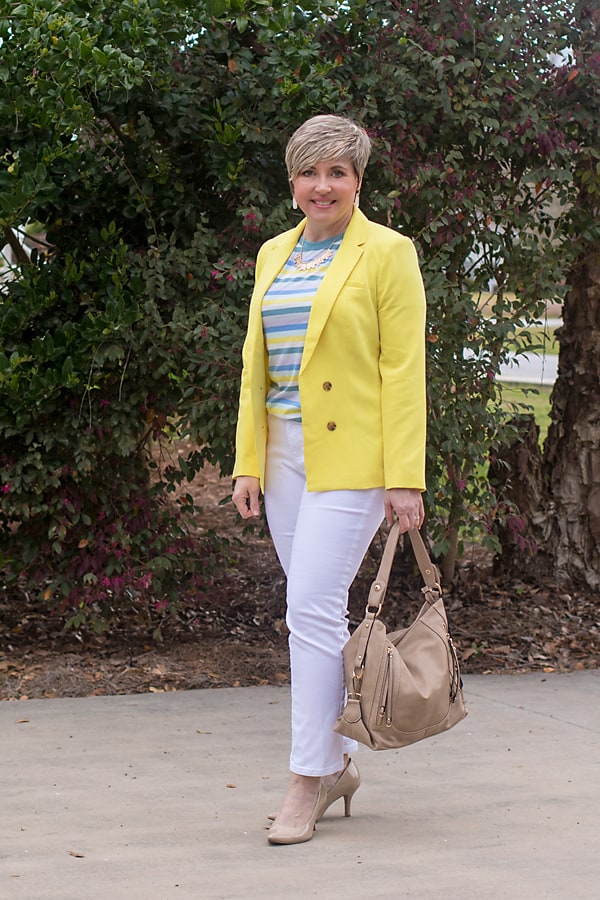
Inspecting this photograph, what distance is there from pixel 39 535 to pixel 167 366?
105 centimetres

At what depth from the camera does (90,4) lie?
16.3 ft

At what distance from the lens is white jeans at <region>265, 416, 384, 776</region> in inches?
146

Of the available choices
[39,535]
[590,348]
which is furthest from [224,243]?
[590,348]

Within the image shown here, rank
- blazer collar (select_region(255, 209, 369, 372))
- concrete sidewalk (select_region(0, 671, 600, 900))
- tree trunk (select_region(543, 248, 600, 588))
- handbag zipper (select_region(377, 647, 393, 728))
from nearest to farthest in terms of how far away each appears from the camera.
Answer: concrete sidewalk (select_region(0, 671, 600, 900)) → handbag zipper (select_region(377, 647, 393, 728)) → blazer collar (select_region(255, 209, 369, 372)) → tree trunk (select_region(543, 248, 600, 588))

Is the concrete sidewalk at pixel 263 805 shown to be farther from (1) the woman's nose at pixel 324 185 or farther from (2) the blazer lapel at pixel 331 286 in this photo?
(1) the woman's nose at pixel 324 185

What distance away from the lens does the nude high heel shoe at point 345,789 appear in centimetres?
387

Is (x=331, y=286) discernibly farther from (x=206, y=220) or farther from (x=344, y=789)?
(x=206, y=220)

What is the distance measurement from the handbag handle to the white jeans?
0.09 m

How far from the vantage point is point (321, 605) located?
3.73 m

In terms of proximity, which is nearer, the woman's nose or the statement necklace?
the woman's nose

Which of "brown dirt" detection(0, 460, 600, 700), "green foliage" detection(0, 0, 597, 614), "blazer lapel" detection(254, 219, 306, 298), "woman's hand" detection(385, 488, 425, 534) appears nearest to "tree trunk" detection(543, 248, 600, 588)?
"brown dirt" detection(0, 460, 600, 700)

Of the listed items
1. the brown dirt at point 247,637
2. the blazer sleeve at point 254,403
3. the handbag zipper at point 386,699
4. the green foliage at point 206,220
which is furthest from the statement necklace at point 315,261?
the brown dirt at point 247,637

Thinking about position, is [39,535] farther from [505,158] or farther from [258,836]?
[505,158]

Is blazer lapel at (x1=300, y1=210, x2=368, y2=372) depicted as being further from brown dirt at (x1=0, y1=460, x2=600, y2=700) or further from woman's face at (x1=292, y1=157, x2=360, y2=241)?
brown dirt at (x1=0, y1=460, x2=600, y2=700)
